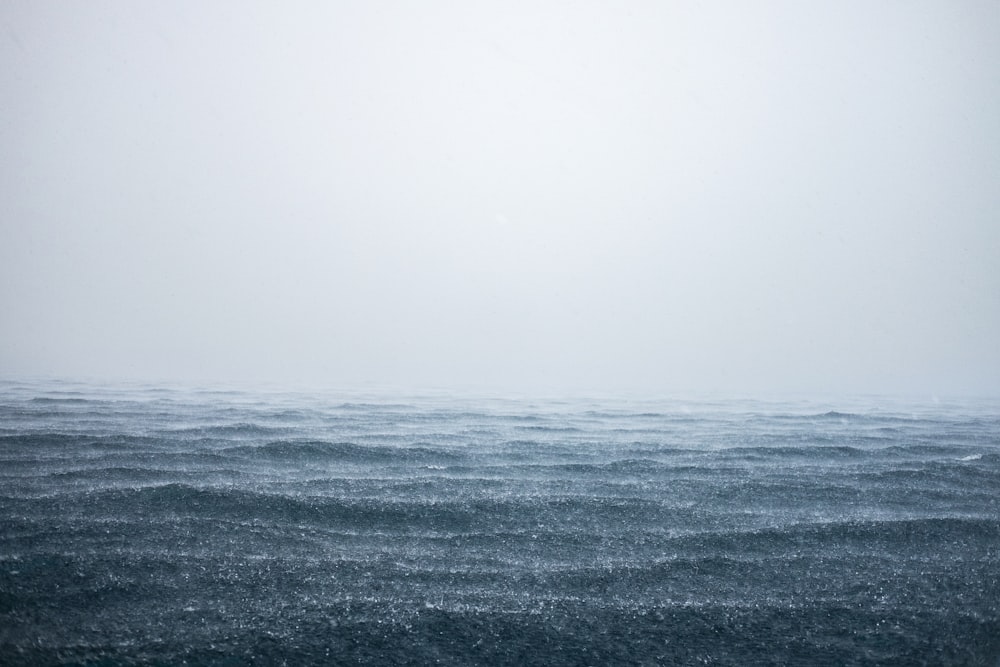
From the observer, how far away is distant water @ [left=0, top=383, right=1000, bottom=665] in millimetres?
2785

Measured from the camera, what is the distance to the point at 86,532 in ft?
13.0

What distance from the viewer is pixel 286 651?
2629 mm

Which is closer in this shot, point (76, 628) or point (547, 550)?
point (76, 628)

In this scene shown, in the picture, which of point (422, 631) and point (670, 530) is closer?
point (422, 631)

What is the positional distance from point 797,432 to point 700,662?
8.67 meters

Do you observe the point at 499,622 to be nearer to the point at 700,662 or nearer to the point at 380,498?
the point at 700,662

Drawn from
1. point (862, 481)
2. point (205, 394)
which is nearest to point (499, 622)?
point (862, 481)

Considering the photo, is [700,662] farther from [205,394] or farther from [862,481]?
[205,394]

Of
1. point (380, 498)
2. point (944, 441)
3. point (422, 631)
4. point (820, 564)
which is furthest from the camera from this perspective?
point (944, 441)

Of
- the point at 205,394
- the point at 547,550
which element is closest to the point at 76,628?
the point at 547,550

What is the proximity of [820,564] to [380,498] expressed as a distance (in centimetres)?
339

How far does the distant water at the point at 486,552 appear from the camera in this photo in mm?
2785

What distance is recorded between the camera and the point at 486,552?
4.06 m

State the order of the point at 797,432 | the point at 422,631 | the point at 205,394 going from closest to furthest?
the point at 422,631, the point at 797,432, the point at 205,394
